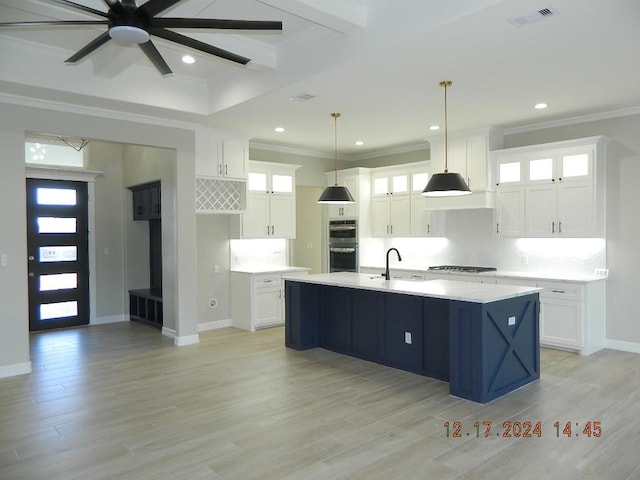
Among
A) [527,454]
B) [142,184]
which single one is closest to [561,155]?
[527,454]

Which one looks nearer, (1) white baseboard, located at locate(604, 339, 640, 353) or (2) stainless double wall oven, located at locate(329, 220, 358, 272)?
(1) white baseboard, located at locate(604, 339, 640, 353)

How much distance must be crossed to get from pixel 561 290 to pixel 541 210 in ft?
3.50

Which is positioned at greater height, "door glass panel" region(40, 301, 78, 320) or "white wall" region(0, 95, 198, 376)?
"white wall" region(0, 95, 198, 376)

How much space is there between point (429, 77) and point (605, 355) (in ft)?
12.5

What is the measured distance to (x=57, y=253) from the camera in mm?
7551

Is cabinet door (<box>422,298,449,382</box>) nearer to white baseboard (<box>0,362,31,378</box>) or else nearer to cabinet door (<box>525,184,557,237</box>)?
cabinet door (<box>525,184,557,237</box>)

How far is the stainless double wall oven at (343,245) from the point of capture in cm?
826

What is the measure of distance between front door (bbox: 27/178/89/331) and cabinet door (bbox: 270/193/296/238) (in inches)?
121

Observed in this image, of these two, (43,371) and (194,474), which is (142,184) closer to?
(43,371)

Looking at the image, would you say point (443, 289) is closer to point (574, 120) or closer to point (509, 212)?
point (509, 212)

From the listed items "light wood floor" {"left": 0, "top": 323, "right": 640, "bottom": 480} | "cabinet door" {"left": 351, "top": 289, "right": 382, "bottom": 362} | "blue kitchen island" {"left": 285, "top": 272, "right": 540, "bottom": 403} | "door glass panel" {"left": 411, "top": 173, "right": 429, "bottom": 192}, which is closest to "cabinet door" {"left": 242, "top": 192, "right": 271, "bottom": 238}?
"blue kitchen island" {"left": 285, "top": 272, "right": 540, "bottom": 403}

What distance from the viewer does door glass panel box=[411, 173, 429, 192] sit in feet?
24.7

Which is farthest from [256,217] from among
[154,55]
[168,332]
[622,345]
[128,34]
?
[622,345]

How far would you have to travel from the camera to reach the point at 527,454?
312 centimetres
